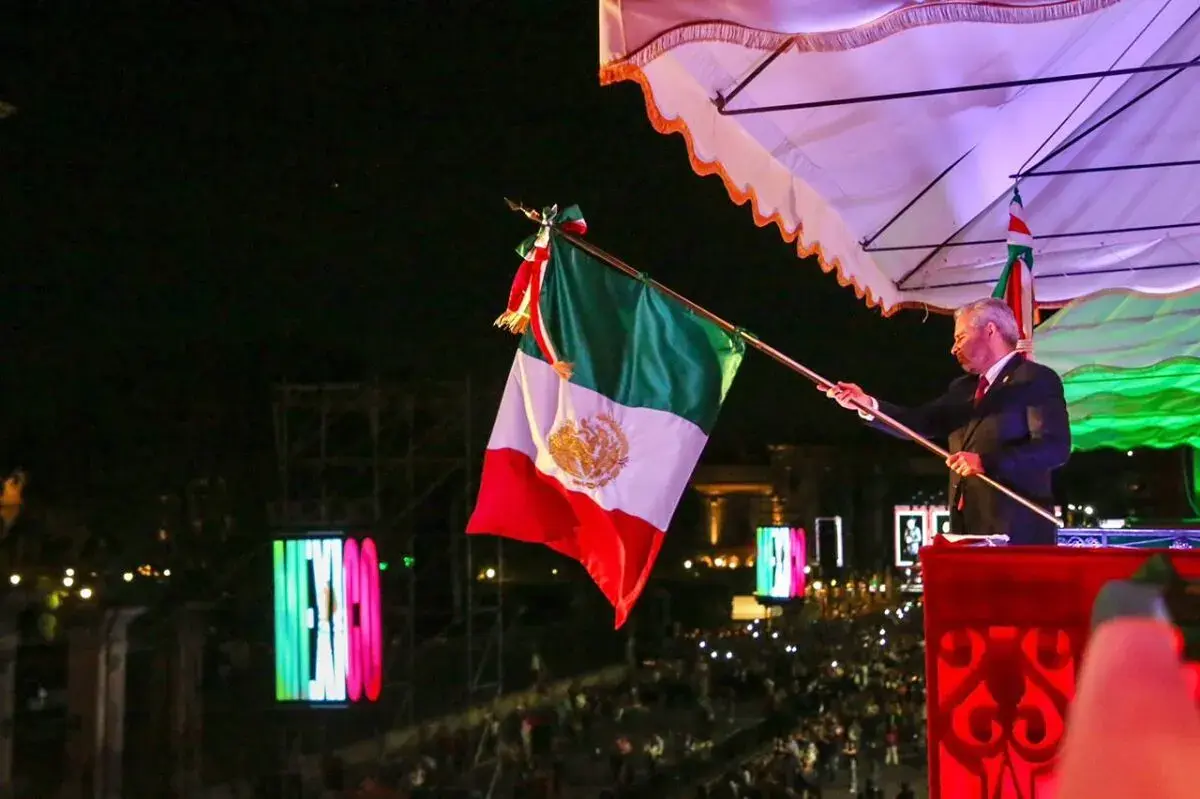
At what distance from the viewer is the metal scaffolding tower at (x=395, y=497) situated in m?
14.8

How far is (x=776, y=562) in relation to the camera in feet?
94.7

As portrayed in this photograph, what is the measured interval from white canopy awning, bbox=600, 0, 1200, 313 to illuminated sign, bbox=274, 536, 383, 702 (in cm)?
795

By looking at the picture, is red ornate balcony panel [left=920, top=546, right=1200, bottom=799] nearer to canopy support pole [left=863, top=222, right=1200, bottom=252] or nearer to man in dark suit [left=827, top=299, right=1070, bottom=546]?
man in dark suit [left=827, top=299, right=1070, bottom=546]

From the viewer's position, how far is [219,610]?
20.3 m

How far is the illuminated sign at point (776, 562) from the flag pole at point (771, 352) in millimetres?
24634

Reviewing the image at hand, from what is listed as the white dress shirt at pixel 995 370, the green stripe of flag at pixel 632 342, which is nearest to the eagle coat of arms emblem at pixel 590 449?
the green stripe of flag at pixel 632 342

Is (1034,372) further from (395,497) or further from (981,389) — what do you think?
(395,497)

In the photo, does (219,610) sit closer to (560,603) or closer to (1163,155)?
(1163,155)

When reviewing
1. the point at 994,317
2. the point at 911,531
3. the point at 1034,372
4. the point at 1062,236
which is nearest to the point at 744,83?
the point at 994,317

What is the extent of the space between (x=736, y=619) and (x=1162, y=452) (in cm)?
2850

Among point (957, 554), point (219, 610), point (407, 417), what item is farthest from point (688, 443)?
point (219, 610)

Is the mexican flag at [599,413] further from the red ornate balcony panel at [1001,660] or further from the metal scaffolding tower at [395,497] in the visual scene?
the metal scaffolding tower at [395,497]

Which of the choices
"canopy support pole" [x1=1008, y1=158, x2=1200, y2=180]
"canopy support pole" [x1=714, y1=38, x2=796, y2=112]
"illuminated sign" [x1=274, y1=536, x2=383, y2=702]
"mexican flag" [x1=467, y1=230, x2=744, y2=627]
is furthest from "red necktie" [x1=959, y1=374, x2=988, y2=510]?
"illuminated sign" [x1=274, y1=536, x2=383, y2=702]

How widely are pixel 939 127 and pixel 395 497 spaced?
14.0 metres
